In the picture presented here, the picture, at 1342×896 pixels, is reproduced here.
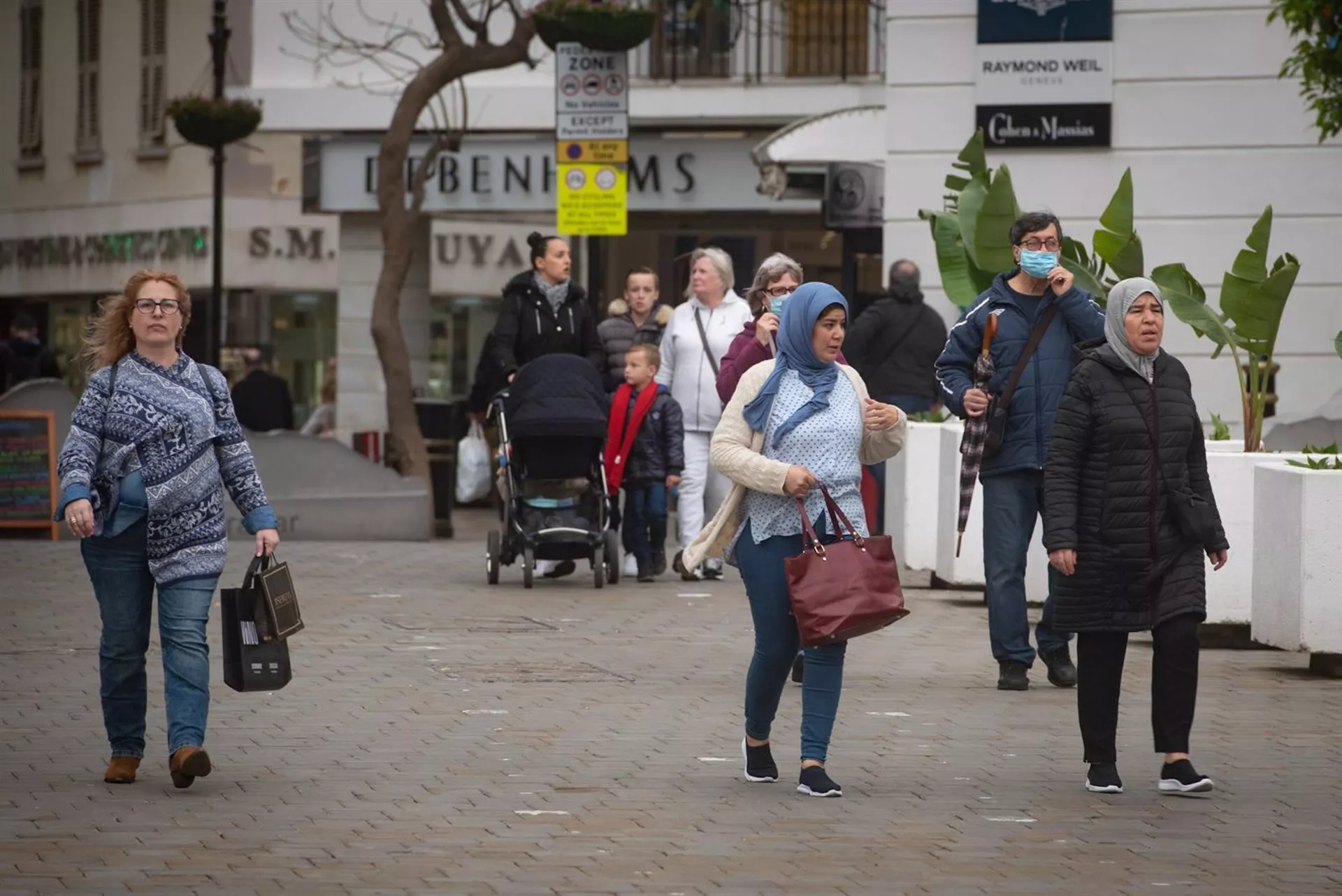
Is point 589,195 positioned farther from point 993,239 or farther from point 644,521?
point 993,239

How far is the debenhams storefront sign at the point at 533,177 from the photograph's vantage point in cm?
2862

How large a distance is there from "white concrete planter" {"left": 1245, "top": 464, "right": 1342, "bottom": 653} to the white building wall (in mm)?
7996

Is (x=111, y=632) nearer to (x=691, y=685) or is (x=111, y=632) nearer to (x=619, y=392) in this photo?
(x=691, y=685)

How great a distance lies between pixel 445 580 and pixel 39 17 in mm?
28661

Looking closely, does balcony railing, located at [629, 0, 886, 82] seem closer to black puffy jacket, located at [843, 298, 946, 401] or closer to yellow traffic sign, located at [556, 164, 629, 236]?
yellow traffic sign, located at [556, 164, 629, 236]

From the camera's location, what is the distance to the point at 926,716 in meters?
9.95

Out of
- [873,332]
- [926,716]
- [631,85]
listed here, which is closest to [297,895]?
[926,716]

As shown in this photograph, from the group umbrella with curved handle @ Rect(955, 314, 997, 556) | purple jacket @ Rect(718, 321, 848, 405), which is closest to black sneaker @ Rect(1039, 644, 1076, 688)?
umbrella with curved handle @ Rect(955, 314, 997, 556)

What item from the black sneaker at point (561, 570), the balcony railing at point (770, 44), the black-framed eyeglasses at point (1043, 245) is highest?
the balcony railing at point (770, 44)

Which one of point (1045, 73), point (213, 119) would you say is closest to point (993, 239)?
point (1045, 73)

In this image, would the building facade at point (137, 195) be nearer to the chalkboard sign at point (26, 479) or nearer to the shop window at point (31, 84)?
the shop window at point (31, 84)

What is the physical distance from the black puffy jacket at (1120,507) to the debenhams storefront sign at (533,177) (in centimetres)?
1996

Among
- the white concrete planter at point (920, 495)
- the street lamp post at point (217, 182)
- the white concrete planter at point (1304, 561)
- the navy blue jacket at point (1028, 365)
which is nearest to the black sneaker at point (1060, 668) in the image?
the navy blue jacket at point (1028, 365)

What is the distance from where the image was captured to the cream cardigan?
27.1ft
